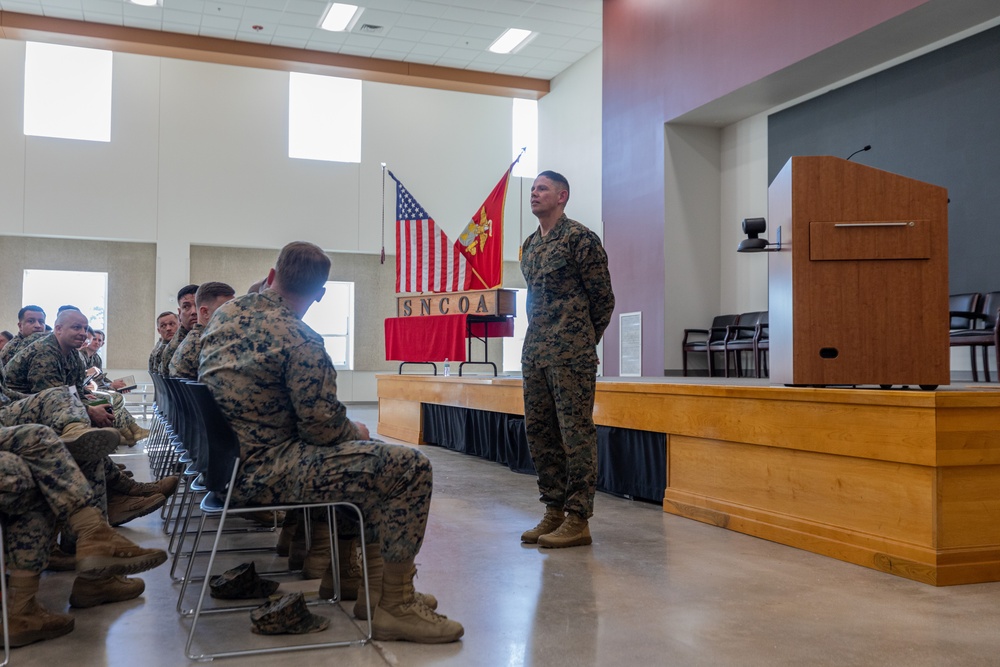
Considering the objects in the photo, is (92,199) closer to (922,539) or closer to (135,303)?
(135,303)

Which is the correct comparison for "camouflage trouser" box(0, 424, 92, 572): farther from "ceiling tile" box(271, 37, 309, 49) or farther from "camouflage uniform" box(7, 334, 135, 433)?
"ceiling tile" box(271, 37, 309, 49)

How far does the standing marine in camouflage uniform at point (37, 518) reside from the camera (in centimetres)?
206

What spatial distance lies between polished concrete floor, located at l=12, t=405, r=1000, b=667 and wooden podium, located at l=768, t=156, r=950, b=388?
74 cm

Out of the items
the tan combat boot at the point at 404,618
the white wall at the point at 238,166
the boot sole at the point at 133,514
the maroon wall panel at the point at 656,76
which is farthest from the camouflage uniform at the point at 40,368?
the white wall at the point at 238,166

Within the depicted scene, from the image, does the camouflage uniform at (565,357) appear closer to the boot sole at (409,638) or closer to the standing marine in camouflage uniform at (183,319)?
the boot sole at (409,638)

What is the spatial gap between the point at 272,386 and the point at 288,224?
11.2 m

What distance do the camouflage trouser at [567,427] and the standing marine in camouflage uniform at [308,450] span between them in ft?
4.07

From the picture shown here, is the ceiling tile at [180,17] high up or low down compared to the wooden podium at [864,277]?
up

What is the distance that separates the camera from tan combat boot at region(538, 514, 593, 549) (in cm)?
325

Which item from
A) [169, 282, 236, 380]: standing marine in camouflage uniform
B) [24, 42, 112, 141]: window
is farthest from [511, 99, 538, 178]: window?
[169, 282, 236, 380]: standing marine in camouflage uniform

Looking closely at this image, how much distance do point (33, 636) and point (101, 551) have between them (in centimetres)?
25

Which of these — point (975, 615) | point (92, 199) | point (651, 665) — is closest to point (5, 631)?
point (651, 665)

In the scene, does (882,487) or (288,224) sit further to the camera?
(288,224)

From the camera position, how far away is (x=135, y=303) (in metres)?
12.6
